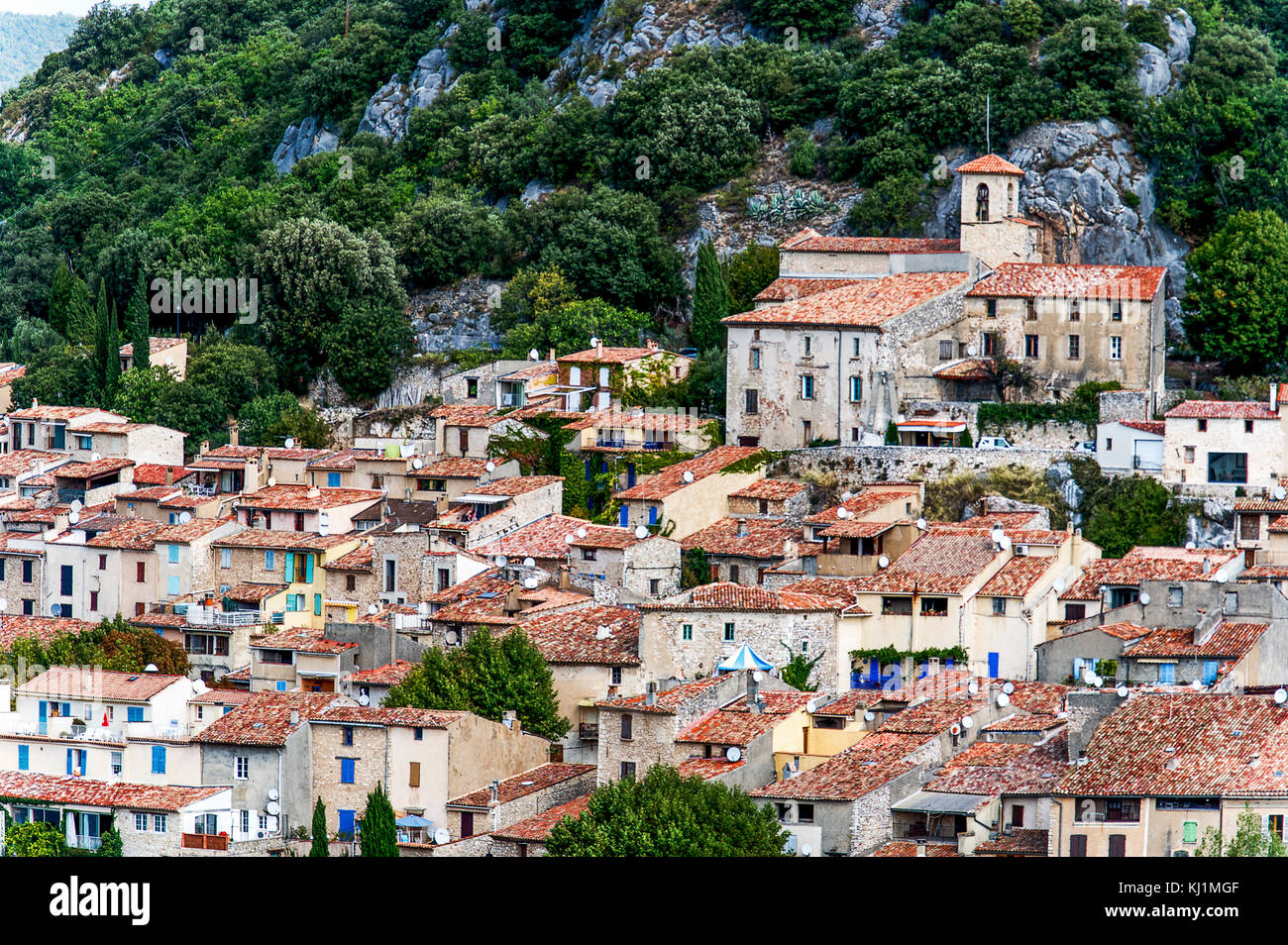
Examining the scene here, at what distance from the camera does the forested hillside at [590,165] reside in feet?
206

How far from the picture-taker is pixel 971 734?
38.0 meters

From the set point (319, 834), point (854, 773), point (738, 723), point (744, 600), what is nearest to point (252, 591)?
point (319, 834)

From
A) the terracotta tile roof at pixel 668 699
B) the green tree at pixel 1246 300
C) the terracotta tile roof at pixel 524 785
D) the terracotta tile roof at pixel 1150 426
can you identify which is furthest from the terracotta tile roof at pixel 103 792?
the green tree at pixel 1246 300

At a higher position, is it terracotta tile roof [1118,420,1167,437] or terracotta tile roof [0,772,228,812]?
terracotta tile roof [1118,420,1167,437]

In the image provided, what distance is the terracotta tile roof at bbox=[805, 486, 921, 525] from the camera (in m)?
47.9

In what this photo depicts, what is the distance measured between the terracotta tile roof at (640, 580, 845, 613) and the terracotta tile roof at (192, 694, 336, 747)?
7.03 metres

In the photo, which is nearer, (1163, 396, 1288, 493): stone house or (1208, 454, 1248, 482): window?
(1163, 396, 1288, 493): stone house

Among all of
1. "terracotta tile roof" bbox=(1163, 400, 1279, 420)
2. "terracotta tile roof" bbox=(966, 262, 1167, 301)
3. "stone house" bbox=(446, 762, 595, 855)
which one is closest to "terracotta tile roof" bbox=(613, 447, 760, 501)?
"terracotta tile roof" bbox=(966, 262, 1167, 301)

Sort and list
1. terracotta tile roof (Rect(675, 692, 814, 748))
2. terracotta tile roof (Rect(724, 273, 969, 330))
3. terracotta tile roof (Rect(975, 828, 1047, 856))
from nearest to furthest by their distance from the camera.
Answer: terracotta tile roof (Rect(975, 828, 1047, 856)) < terracotta tile roof (Rect(675, 692, 814, 748)) < terracotta tile roof (Rect(724, 273, 969, 330))

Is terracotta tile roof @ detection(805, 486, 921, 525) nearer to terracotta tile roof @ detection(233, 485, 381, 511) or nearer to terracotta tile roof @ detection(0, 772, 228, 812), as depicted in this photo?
terracotta tile roof @ detection(233, 485, 381, 511)

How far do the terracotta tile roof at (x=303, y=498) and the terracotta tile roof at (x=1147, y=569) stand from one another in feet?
63.3

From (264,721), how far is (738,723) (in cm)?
982

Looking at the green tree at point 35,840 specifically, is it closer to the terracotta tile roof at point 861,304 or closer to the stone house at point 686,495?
the stone house at point 686,495

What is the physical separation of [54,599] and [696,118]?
86.6 ft
